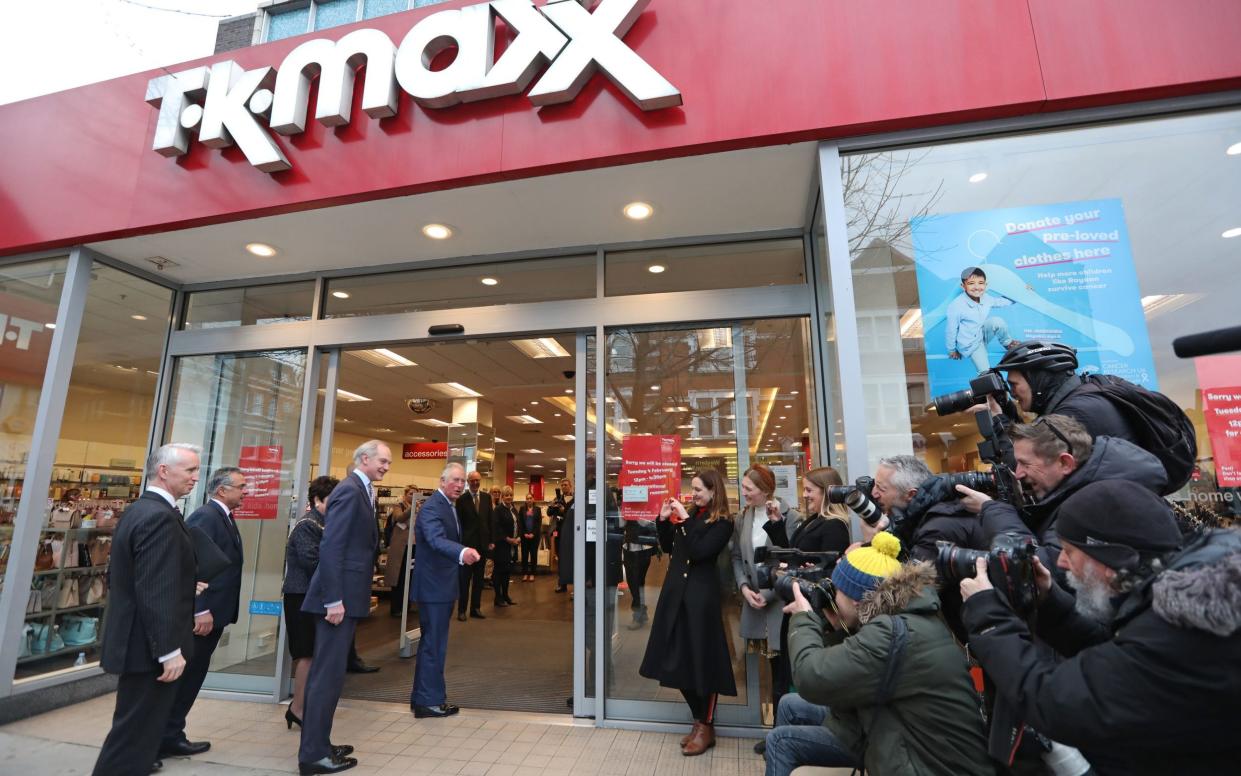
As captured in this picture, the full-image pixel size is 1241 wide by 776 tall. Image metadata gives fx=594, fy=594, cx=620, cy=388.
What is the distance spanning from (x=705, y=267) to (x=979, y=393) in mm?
2446

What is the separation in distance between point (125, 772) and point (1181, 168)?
534 centimetres

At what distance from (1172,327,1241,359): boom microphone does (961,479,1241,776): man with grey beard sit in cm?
33

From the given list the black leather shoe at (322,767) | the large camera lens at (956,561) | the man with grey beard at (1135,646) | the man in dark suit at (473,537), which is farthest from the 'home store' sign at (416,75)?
the man in dark suit at (473,537)

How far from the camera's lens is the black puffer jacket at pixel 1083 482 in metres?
1.61

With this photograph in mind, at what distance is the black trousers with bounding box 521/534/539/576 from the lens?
11.4m

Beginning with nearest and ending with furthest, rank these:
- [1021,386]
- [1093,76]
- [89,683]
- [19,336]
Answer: [1021,386]
[1093,76]
[89,683]
[19,336]

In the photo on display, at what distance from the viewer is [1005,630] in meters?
1.35

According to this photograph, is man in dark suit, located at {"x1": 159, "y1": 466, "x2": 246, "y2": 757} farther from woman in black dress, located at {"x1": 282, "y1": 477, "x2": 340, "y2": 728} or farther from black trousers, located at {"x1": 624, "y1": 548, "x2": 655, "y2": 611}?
black trousers, located at {"x1": 624, "y1": 548, "x2": 655, "y2": 611}

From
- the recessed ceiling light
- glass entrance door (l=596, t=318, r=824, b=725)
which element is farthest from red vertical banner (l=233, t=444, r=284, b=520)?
the recessed ceiling light

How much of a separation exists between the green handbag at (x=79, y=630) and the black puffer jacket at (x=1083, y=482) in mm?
6094

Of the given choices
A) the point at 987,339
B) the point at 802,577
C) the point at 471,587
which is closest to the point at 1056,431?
the point at 802,577

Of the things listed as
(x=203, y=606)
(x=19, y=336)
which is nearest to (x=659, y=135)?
(x=203, y=606)

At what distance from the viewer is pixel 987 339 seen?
2.80 meters

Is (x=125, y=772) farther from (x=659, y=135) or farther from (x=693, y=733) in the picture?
(x=659, y=135)
